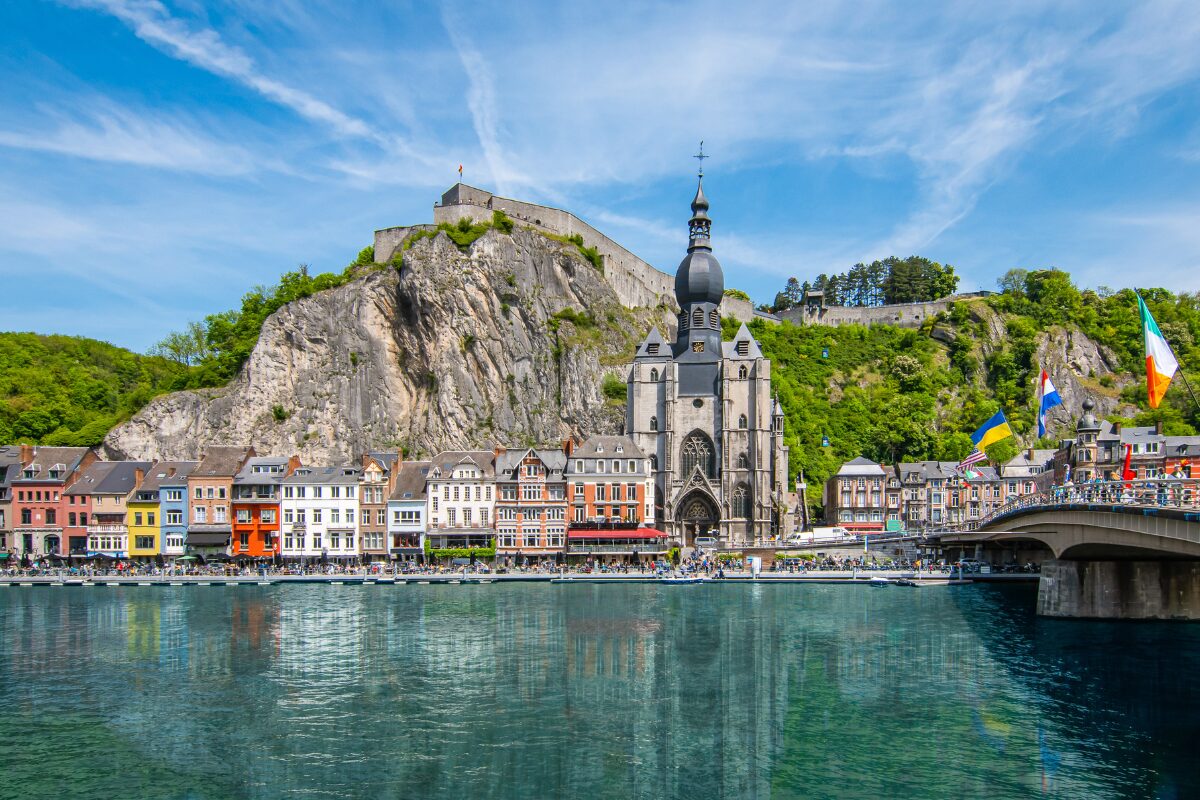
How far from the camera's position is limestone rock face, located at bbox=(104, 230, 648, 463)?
92.4m

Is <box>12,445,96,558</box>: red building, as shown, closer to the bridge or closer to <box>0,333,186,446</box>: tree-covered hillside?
<box>0,333,186,446</box>: tree-covered hillside

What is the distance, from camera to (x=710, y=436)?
87875 millimetres

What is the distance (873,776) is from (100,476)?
2995 inches

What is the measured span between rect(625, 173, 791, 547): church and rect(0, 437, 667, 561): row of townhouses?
23.6ft

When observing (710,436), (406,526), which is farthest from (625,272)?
(406,526)

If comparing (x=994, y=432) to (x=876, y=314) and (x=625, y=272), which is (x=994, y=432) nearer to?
(x=625, y=272)

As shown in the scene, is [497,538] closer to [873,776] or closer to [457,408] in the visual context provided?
[457,408]

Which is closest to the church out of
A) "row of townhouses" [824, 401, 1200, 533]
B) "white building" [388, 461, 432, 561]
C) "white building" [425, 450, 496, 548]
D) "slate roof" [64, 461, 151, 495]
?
"row of townhouses" [824, 401, 1200, 533]

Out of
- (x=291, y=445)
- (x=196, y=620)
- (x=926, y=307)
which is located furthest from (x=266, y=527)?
(x=926, y=307)

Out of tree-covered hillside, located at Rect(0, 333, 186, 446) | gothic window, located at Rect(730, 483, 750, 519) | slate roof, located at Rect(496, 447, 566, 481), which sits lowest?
gothic window, located at Rect(730, 483, 750, 519)

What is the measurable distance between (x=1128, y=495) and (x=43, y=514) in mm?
79491

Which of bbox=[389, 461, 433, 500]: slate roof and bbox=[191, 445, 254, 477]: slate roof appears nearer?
bbox=[389, 461, 433, 500]: slate roof

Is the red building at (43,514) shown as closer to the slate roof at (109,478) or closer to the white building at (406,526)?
the slate roof at (109,478)

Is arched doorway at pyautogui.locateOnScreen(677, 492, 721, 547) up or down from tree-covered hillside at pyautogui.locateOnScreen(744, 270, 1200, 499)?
down
